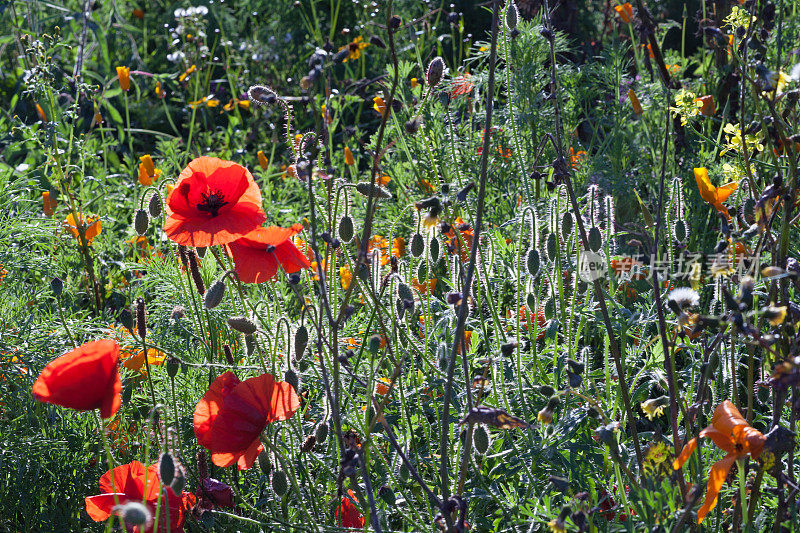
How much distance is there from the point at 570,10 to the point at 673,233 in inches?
102

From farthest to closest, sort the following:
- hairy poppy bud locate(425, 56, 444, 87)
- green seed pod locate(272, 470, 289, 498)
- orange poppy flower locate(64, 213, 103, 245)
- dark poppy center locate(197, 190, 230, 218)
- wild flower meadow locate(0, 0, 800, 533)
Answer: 1. orange poppy flower locate(64, 213, 103, 245)
2. dark poppy center locate(197, 190, 230, 218)
3. hairy poppy bud locate(425, 56, 444, 87)
4. green seed pod locate(272, 470, 289, 498)
5. wild flower meadow locate(0, 0, 800, 533)

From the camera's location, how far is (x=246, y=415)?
1.52 m

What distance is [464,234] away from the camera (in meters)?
2.76

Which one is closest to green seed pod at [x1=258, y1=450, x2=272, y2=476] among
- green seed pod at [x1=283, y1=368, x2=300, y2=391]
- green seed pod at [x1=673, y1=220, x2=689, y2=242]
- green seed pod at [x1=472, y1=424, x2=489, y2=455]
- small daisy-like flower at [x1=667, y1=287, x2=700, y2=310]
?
green seed pod at [x1=283, y1=368, x2=300, y2=391]

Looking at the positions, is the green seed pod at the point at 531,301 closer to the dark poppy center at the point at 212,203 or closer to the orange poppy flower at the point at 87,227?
the dark poppy center at the point at 212,203

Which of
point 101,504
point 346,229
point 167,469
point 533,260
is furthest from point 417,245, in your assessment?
point 101,504

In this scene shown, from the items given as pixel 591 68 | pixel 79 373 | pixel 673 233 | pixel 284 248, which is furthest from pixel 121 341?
pixel 591 68

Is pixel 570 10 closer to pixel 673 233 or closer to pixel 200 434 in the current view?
pixel 673 233

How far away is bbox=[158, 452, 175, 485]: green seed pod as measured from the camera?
4.07 ft

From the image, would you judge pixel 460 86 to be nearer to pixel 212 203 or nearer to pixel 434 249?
pixel 434 249

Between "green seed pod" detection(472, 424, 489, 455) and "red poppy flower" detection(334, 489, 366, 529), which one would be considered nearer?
"green seed pod" detection(472, 424, 489, 455)

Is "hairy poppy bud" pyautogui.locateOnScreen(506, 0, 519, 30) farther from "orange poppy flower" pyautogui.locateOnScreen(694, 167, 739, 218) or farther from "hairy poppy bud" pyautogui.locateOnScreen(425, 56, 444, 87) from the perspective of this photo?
"orange poppy flower" pyautogui.locateOnScreen(694, 167, 739, 218)

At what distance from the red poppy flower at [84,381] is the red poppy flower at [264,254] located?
1.18ft

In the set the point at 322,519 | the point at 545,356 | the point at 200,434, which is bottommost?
the point at 322,519
